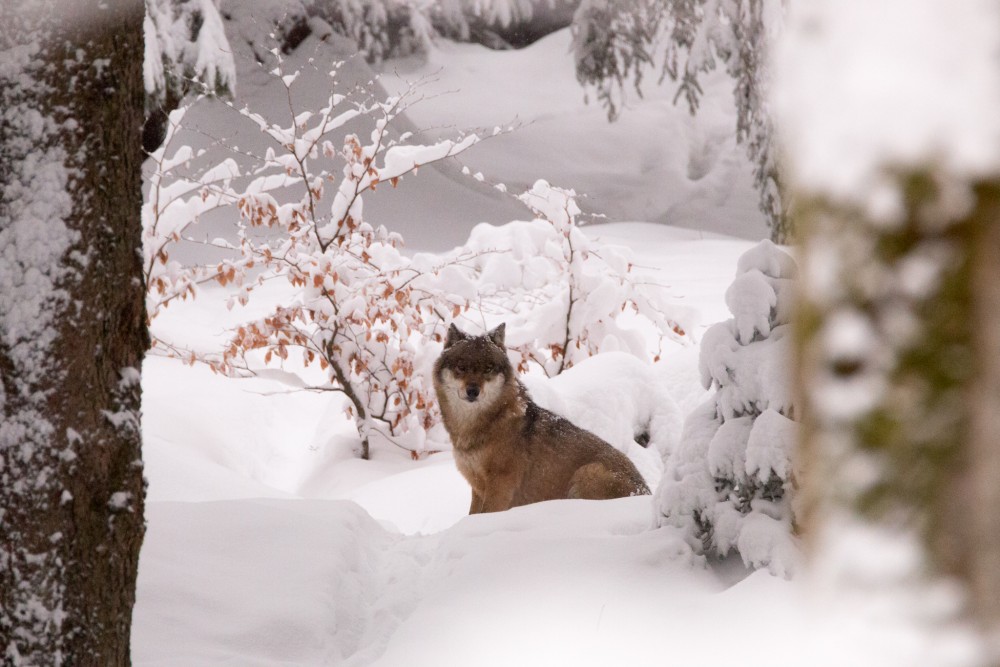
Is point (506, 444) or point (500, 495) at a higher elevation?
point (506, 444)

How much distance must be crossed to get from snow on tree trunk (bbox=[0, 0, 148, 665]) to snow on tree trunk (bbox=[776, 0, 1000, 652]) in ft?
8.30

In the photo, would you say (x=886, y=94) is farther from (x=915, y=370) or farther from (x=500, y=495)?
(x=500, y=495)

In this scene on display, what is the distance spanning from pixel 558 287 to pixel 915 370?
33.2 feet

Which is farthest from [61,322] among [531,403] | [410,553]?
[531,403]

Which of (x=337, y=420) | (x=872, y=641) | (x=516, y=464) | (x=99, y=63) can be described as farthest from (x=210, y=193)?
(x=872, y=641)

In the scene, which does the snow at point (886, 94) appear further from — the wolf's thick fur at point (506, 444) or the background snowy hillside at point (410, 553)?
the wolf's thick fur at point (506, 444)

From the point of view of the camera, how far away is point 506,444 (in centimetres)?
596

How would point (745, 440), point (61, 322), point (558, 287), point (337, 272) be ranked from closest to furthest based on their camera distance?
point (61, 322) < point (745, 440) < point (337, 272) < point (558, 287)

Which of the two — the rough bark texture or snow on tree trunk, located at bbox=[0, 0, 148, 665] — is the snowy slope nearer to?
snow on tree trunk, located at bbox=[0, 0, 148, 665]

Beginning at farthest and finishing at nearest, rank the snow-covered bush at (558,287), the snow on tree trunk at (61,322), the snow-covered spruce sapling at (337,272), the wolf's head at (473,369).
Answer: the snow-covered bush at (558,287)
the snow-covered spruce sapling at (337,272)
the wolf's head at (473,369)
the snow on tree trunk at (61,322)

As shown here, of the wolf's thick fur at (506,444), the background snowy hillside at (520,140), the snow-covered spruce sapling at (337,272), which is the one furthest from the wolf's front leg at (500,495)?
the background snowy hillside at (520,140)

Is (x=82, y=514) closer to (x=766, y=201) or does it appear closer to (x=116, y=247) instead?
(x=116, y=247)

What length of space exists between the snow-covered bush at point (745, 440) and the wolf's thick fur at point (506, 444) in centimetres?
204

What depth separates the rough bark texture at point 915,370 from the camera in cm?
37
